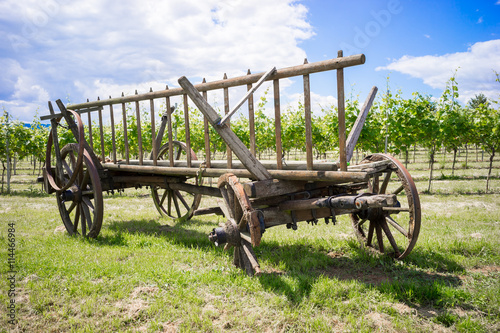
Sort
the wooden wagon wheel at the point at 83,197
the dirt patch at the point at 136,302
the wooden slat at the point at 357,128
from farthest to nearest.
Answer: the wooden wagon wheel at the point at 83,197 → the wooden slat at the point at 357,128 → the dirt patch at the point at 136,302

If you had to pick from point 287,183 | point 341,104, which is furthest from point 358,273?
point 341,104

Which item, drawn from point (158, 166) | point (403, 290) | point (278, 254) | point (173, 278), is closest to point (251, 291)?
point (173, 278)

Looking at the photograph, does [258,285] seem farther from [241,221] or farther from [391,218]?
[391,218]

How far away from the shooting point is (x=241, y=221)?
335cm

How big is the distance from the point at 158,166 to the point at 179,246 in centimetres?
129

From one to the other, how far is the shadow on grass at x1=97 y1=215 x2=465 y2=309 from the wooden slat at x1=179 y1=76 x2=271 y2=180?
3.85 feet

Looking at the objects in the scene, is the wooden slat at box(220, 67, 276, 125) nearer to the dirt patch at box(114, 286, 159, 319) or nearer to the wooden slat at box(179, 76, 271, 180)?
the wooden slat at box(179, 76, 271, 180)

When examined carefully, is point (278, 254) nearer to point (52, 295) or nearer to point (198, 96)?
point (198, 96)

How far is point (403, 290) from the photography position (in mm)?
3100

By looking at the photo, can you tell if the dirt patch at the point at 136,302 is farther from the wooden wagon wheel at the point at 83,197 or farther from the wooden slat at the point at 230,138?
the wooden wagon wheel at the point at 83,197

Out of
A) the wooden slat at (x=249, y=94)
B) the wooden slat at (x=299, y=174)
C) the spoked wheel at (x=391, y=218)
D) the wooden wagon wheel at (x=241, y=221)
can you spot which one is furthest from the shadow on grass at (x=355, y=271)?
the wooden slat at (x=249, y=94)

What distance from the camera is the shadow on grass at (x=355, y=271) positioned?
3.04 meters

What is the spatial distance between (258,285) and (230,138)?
5.13 ft

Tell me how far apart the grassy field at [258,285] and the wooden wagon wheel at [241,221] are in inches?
7.4
